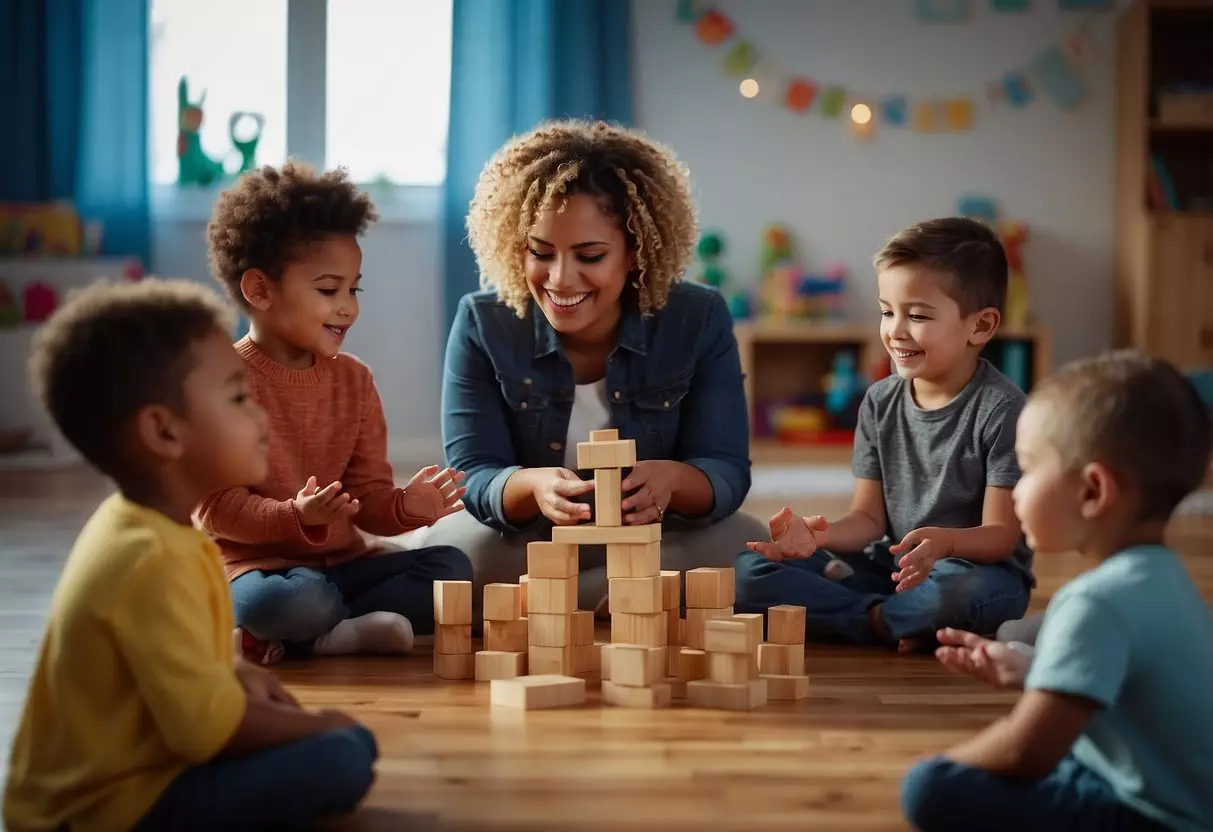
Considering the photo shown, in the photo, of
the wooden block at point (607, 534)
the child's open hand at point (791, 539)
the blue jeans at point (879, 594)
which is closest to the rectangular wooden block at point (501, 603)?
the wooden block at point (607, 534)

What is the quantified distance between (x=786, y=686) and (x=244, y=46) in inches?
156

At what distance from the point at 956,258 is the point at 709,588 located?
2.07 feet

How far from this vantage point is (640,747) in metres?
1.47

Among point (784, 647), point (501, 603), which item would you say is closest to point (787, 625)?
point (784, 647)

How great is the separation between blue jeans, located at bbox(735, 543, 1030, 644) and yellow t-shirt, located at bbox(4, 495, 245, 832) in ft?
3.39

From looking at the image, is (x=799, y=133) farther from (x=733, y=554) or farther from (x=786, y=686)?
(x=786, y=686)

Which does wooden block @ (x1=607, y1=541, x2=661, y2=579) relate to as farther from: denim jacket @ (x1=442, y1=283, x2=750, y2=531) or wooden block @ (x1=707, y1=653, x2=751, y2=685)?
denim jacket @ (x1=442, y1=283, x2=750, y2=531)

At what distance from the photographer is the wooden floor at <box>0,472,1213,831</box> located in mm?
1257

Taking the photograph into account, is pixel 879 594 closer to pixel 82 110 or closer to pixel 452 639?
pixel 452 639

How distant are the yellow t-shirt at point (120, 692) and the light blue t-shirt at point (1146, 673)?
68 cm

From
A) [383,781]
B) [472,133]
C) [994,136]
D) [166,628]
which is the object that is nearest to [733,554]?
[383,781]

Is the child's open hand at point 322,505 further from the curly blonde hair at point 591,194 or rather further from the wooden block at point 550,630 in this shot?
the curly blonde hair at point 591,194

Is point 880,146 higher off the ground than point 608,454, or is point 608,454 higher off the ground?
point 880,146

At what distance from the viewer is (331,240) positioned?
1990mm
